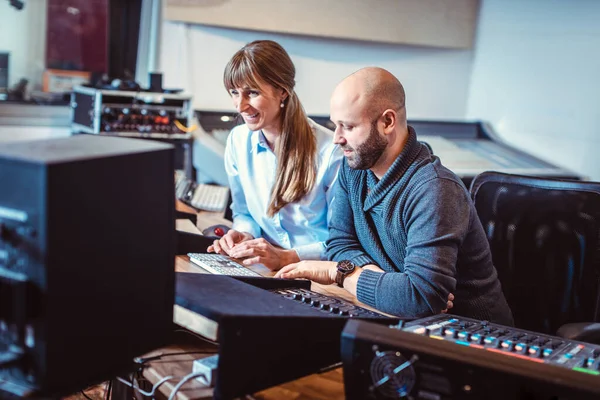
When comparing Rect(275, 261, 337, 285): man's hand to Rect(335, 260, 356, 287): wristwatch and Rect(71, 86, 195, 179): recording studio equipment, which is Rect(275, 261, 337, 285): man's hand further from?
Rect(71, 86, 195, 179): recording studio equipment

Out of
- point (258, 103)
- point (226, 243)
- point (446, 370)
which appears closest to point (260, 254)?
point (226, 243)

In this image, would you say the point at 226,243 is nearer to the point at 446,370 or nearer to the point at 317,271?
the point at 317,271

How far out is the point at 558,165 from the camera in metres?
4.12

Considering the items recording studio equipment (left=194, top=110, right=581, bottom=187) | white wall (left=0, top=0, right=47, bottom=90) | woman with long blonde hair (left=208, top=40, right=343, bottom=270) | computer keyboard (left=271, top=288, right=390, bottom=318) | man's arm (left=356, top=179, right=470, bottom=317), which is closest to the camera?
computer keyboard (left=271, top=288, right=390, bottom=318)

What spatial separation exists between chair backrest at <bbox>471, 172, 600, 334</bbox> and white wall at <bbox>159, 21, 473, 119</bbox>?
227 centimetres

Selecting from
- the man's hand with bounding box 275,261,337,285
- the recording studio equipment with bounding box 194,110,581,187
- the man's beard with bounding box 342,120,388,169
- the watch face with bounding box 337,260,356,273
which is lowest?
the man's hand with bounding box 275,261,337,285

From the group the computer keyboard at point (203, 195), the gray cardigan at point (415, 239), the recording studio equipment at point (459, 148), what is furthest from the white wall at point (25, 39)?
the gray cardigan at point (415, 239)

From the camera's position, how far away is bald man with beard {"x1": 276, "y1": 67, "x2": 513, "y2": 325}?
5.01 feet

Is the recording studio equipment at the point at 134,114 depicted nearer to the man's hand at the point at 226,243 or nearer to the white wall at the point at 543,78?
the man's hand at the point at 226,243

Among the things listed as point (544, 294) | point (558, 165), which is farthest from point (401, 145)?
point (558, 165)

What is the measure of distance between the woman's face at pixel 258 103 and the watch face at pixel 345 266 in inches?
25.5

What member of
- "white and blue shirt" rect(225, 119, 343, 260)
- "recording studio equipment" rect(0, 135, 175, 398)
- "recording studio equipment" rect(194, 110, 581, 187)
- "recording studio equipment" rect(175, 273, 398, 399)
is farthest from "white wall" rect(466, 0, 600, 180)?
"recording studio equipment" rect(0, 135, 175, 398)

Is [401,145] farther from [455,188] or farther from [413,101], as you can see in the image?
[413,101]

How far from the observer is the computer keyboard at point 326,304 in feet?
4.25
